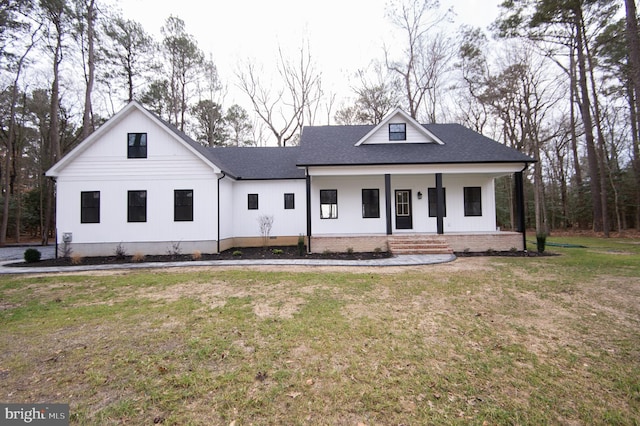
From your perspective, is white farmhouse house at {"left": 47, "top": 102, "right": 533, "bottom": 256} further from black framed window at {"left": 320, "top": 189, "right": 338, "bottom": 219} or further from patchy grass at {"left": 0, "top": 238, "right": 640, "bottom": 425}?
patchy grass at {"left": 0, "top": 238, "right": 640, "bottom": 425}

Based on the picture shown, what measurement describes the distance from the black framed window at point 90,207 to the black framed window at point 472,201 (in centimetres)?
1711

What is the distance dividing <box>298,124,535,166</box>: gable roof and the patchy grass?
687 cm

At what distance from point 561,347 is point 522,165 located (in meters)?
11.2

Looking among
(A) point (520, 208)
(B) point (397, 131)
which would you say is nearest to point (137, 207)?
(B) point (397, 131)

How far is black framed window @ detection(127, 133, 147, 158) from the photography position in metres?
12.5

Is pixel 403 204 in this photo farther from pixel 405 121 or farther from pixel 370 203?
pixel 405 121

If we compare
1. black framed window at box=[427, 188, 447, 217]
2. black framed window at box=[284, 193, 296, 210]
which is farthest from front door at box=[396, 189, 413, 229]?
black framed window at box=[284, 193, 296, 210]

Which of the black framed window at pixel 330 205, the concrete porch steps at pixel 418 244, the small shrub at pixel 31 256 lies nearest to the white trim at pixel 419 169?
the black framed window at pixel 330 205

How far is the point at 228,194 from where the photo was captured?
14.0 m

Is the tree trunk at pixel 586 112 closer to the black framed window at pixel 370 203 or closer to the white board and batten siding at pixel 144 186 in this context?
the black framed window at pixel 370 203

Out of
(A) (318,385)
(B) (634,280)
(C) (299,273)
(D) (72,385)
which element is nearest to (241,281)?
(C) (299,273)

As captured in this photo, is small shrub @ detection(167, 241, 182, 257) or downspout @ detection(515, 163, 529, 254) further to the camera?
small shrub @ detection(167, 241, 182, 257)

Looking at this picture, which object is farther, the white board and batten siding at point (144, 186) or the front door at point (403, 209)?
the front door at point (403, 209)

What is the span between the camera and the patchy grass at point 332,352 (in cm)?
254
